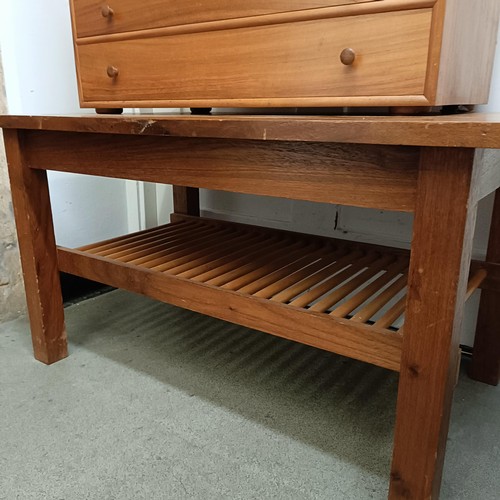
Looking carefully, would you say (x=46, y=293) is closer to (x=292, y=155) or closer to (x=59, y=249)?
(x=59, y=249)

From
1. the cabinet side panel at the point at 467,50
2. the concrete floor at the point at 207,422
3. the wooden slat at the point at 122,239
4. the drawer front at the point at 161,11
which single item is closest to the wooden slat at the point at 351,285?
the concrete floor at the point at 207,422

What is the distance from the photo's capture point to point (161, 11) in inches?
36.8

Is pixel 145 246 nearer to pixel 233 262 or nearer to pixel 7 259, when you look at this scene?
pixel 233 262

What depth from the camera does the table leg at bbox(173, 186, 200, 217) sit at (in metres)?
1.53

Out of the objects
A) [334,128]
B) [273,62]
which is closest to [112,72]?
[273,62]

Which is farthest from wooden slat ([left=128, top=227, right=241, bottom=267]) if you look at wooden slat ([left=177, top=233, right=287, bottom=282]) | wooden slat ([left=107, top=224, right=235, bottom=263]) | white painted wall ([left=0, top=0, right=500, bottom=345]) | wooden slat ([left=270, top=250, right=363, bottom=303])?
wooden slat ([left=270, top=250, right=363, bottom=303])

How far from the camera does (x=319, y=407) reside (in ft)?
3.32

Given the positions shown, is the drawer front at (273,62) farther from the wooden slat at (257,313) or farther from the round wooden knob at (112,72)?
the wooden slat at (257,313)

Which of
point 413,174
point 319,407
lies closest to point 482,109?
point 413,174

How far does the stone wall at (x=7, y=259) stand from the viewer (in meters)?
1.31

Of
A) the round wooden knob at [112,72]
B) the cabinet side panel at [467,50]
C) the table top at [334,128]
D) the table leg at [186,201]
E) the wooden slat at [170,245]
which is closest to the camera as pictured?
the table top at [334,128]

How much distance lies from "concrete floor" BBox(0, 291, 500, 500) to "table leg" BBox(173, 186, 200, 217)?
1.35 feet

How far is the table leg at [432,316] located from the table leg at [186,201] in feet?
3.32

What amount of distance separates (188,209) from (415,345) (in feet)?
3.38
